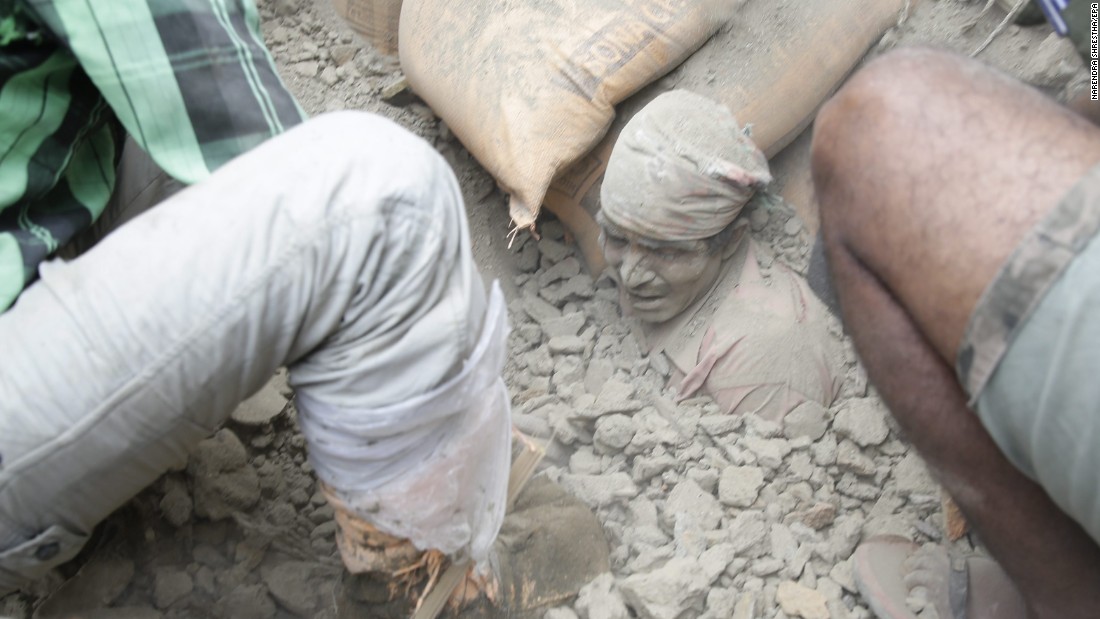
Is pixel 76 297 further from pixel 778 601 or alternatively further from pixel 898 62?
pixel 778 601

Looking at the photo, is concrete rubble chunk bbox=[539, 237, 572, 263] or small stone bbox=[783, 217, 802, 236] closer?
small stone bbox=[783, 217, 802, 236]

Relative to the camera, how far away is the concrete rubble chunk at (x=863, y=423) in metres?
2.03

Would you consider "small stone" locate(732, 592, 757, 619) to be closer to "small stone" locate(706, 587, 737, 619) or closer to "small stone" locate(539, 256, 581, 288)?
"small stone" locate(706, 587, 737, 619)

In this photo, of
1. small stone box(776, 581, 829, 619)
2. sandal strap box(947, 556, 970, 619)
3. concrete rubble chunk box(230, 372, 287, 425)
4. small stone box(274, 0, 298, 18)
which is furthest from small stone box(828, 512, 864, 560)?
small stone box(274, 0, 298, 18)

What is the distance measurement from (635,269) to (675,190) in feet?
0.87

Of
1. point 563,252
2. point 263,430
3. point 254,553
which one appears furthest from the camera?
point 563,252

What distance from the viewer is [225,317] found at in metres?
1.05

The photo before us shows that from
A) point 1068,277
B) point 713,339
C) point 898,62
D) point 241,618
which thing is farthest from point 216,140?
point 713,339

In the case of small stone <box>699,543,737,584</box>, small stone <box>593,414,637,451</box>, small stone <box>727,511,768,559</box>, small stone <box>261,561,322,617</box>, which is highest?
small stone <box>261,561,322,617</box>

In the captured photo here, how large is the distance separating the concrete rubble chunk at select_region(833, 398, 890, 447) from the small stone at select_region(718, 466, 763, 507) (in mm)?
228

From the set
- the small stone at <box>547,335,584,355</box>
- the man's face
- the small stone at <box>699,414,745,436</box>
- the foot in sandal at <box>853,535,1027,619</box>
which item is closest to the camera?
the foot in sandal at <box>853,535,1027,619</box>

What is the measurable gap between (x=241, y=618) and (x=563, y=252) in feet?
5.21

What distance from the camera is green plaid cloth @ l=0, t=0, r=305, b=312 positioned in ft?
3.86

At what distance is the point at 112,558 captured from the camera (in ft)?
5.06
